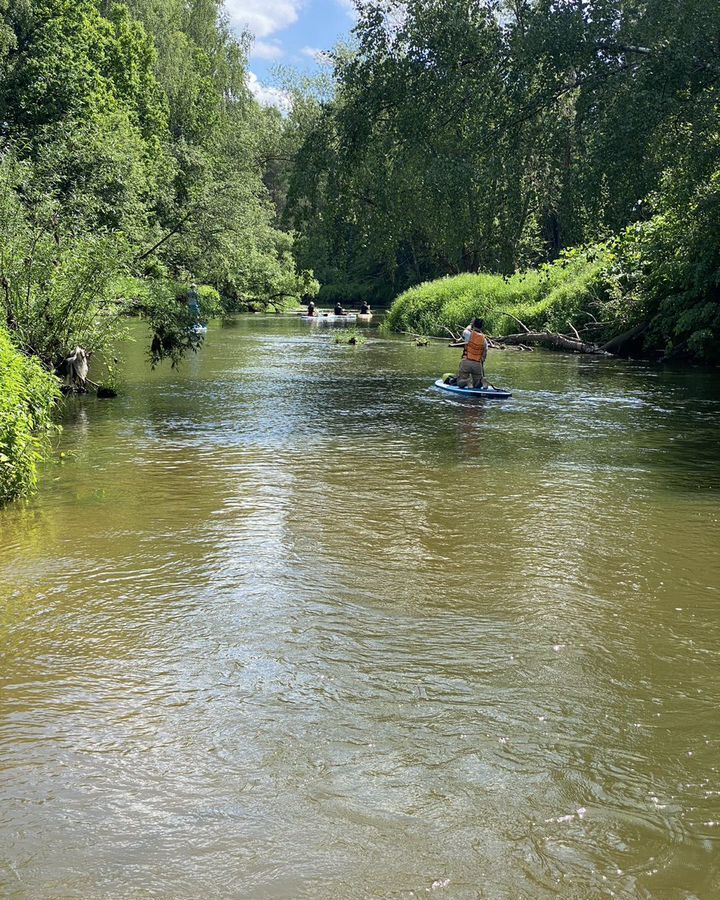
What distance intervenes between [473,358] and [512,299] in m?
18.3

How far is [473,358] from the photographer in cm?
1931

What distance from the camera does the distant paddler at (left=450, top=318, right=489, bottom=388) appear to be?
748 inches

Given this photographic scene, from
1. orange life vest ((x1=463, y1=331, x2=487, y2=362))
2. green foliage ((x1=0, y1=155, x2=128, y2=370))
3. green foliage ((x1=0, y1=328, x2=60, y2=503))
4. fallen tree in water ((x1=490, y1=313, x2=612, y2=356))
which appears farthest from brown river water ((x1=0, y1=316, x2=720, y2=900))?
fallen tree in water ((x1=490, y1=313, x2=612, y2=356))

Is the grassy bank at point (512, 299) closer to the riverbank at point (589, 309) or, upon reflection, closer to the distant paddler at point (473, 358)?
the riverbank at point (589, 309)

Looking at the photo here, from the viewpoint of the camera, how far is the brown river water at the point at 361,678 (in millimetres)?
4027

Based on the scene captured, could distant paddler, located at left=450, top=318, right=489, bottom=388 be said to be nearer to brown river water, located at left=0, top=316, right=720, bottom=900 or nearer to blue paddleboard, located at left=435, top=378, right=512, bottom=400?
blue paddleboard, located at left=435, top=378, right=512, bottom=400

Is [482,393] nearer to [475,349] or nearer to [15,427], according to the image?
[475,349]

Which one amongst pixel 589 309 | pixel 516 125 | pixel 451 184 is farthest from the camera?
pixel 589 309

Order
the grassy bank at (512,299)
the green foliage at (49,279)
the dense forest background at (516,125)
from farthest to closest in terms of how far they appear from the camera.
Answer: the grassy bank at (512,299)
the dense forest background at (516,125)
the green foliage at (49,279)

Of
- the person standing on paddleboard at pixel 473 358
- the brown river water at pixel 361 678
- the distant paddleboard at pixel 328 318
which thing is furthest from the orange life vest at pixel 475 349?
the distant paddleboard at pixel 328 318

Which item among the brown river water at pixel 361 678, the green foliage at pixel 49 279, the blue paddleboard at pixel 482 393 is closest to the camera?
the brown river water at pixel 361 678

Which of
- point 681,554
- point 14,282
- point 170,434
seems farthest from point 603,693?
point 14,282

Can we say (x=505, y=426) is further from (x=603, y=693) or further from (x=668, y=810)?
(x=668, y=810)

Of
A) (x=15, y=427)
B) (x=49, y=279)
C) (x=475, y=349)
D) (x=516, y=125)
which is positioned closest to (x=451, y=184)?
(x=516, y=125)
